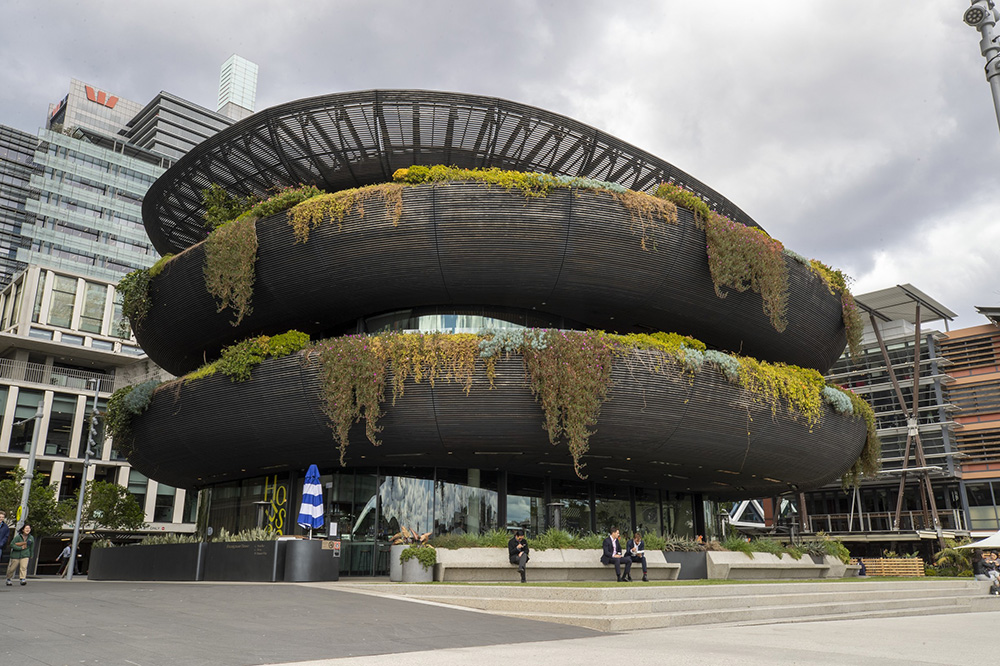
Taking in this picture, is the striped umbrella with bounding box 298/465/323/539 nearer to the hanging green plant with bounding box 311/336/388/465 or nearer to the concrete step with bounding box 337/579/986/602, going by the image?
the hanging green plant with bounding box 311/336/388/465

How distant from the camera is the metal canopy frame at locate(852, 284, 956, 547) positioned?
2195 inches

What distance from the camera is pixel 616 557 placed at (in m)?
18.7

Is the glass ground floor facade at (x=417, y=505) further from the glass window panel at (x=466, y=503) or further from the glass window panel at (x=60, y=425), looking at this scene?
the glass window panel at (x=60, y=425)

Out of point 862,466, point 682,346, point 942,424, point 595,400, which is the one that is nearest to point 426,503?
point 595,400

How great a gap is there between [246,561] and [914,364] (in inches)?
2166

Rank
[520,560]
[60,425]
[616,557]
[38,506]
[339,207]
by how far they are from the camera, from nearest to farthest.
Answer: [520,560] < [616,557] < [339,207] < [38,506] < [60,425]

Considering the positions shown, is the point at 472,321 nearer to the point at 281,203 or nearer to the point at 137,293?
the point at 281,203

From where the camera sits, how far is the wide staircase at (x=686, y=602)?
11.8 metres

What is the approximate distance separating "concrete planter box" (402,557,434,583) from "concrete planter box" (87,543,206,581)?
585cm

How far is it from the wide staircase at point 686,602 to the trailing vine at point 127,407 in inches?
435

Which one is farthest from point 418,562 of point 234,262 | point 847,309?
point 847,309

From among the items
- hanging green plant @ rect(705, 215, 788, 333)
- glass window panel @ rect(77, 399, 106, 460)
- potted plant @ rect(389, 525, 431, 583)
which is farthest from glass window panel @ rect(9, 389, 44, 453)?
→ hanging green plant @ rect(705, 215, 788, 333)

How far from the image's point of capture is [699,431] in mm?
20969

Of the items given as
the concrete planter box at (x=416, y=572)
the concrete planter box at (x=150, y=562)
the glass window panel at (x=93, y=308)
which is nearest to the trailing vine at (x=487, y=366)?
the concrete planter box at (x=416, y=572)
